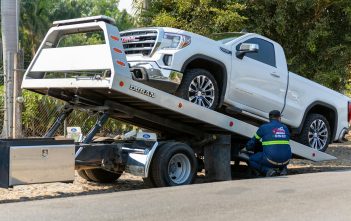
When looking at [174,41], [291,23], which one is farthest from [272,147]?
[291,23]

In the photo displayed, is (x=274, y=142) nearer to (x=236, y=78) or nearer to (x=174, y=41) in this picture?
(x=236, y=78)

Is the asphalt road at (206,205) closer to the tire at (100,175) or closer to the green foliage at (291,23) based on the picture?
the tire at (100,175)

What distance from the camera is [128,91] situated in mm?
8203

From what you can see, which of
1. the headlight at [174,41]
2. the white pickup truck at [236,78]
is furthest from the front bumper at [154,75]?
the headlight at [174,41]

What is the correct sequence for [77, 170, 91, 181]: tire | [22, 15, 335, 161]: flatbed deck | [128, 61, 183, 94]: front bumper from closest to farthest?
[22, 15, 335, 161]: flatbed deck, [128, 61, 183, 94]: front bumper, [77, 170, 91, 181]: tire

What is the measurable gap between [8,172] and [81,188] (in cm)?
234

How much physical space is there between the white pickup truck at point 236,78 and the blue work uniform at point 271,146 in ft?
1.44

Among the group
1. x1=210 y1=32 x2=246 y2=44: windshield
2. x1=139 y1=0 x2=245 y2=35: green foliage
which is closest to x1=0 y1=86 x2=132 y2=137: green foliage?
x1=139 y1=0 x2=245 y2=35: green foliage

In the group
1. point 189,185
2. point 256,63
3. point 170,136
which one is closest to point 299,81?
point 256,63

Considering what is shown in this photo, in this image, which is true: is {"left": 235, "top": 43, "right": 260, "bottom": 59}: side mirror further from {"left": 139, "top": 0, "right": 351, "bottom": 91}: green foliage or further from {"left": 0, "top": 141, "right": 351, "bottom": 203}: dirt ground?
{"left": 139, "top": 0, "right": 351, "bottom": 91}: green foliage

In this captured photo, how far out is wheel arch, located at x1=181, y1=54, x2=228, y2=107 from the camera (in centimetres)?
941

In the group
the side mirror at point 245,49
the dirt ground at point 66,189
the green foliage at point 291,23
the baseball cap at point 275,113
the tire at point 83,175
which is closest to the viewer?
the dirt ground at point 66,189

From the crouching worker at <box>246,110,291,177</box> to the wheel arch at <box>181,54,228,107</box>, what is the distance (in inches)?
42.0

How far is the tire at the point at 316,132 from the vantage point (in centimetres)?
1173
